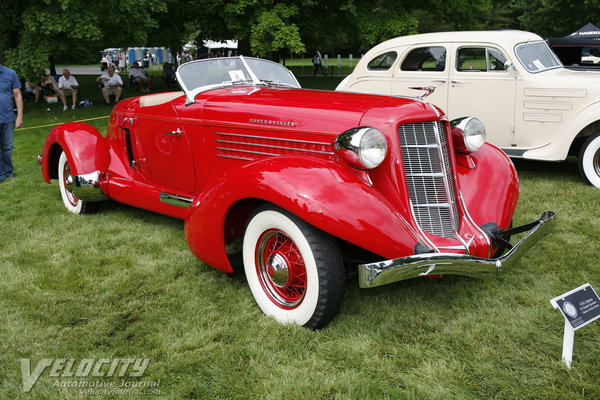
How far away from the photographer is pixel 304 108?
12.0 feet

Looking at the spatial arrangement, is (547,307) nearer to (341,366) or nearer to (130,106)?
(341,366)

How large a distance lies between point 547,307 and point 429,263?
1153mm

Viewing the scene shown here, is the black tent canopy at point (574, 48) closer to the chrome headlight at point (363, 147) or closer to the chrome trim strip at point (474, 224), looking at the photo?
the chrome trim strip at point (474, 224)

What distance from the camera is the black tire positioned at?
246 inches

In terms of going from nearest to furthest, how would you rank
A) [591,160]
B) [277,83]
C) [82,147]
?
[277,83] < [82,147] < [591,160]

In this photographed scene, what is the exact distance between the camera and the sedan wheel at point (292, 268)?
2.94 metres

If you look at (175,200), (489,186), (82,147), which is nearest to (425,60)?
(489,186)

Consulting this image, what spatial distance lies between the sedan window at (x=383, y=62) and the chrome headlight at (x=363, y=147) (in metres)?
5.49

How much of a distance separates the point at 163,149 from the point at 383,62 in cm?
483

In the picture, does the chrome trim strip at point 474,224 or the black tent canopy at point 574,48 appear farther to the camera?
the black tent canopy at point 574,48

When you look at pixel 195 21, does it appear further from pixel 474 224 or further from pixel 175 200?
pixel 474 224

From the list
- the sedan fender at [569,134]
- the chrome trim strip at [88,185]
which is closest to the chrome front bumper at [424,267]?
the chrome trim strip at [88,185]

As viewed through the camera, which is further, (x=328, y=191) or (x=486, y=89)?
(x=486, y=89)

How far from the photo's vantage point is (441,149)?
3.44m
